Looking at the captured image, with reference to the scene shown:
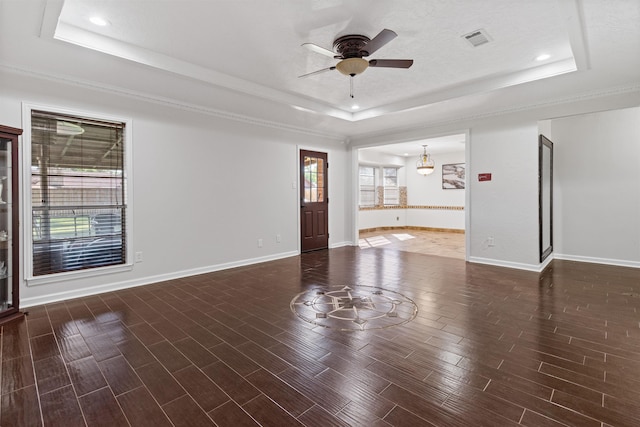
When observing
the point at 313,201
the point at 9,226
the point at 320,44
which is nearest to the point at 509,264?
the point at 313,201

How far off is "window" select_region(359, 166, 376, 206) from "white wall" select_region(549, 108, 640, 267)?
5.42 meters

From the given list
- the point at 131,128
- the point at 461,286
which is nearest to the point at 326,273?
the point at 461,286

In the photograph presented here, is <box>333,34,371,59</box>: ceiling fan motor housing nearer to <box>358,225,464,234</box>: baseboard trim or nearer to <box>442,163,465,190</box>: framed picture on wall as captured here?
<box>358,225,464,234</box>: baseboard trim

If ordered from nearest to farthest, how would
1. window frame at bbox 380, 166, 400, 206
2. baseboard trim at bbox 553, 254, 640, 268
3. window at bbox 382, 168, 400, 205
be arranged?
baseboard trim at bbox 553, 254, 640, 268 < window frame at bbox 380, 166, 400, 206 < window at bbox 382, 168, 400, 205

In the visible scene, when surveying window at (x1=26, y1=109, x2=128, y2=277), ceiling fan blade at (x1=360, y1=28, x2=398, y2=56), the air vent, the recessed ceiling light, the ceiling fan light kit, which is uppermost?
the air vent

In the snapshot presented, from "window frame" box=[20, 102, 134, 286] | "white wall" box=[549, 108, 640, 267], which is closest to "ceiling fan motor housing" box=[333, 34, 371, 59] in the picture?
"window frame" box=[20, 102, 134, 286]

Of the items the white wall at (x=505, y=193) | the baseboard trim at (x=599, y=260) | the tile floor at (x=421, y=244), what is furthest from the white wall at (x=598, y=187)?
the tile floor at (x=421, y=244)

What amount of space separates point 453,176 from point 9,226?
1043cm

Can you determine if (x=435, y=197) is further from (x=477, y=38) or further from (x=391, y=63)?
(x=391, y=63)

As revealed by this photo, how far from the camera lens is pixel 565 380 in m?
1.98

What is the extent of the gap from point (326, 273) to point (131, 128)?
3.37m

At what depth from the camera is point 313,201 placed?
22.0ft

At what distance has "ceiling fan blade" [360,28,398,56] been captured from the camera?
2.56 metres

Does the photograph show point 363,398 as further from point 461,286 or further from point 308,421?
point 461,286
